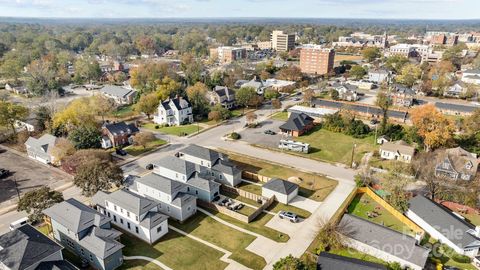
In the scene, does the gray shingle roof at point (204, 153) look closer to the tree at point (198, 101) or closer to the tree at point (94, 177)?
the tree at point (94, 177)

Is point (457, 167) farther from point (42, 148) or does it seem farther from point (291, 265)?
point (42, 148)

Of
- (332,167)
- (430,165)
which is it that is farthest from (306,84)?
(430,165)

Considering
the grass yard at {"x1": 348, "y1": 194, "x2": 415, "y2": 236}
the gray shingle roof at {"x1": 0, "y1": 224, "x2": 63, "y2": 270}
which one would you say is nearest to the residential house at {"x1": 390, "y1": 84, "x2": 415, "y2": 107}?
the grass yard at {"x1": 348, "y1": 194, "x2": 415, "y2": 236}

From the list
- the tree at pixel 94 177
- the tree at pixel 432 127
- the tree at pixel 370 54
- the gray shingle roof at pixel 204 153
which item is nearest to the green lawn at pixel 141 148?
the gray shingle roof at pixel 204 153

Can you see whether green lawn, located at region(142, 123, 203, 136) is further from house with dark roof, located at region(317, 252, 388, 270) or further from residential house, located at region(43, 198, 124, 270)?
house with dark roof, located at region(317, 252, 388, 270)

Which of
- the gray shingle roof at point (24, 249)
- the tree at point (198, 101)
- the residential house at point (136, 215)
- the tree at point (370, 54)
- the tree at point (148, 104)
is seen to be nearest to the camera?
the gray shingle roof at point (24, 249)

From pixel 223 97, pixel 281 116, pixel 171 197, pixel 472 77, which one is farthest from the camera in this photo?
pixel 472 77

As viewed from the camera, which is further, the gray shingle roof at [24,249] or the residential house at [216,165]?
the residential house at [216,165]

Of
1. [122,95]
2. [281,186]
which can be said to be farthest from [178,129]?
[281,186]
